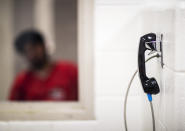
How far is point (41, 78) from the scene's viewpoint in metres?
2.25

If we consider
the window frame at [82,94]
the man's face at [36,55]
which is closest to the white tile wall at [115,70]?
the window frame at [82,94]

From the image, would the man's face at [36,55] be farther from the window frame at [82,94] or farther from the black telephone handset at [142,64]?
the black telephone handset at [142,64]

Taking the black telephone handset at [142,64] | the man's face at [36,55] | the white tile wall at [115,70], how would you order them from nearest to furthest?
1. the black telephone handset at [142,64]
2. the white tile wall at [115,70]
3. the man's face at [36,55]

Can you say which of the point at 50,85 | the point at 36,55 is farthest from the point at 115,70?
the point at 36,55

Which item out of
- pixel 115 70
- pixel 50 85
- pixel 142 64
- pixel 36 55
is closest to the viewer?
pixel 142 64

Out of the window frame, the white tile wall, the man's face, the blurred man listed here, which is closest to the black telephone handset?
the white tile wall

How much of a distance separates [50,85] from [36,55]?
0.36 metres

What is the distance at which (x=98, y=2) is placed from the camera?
1103 millimetres

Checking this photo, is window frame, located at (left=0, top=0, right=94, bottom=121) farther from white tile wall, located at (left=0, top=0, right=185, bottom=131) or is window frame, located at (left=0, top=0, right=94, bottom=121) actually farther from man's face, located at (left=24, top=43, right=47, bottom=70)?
man's face, located at (left=24, top=43, right=47, bottom=70)

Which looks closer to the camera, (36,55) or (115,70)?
(115,70)

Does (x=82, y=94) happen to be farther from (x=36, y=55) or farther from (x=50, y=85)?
(x=36, y=55)

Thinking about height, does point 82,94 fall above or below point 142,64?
below

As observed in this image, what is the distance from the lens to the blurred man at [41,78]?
220cm

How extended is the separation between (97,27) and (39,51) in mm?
1351
